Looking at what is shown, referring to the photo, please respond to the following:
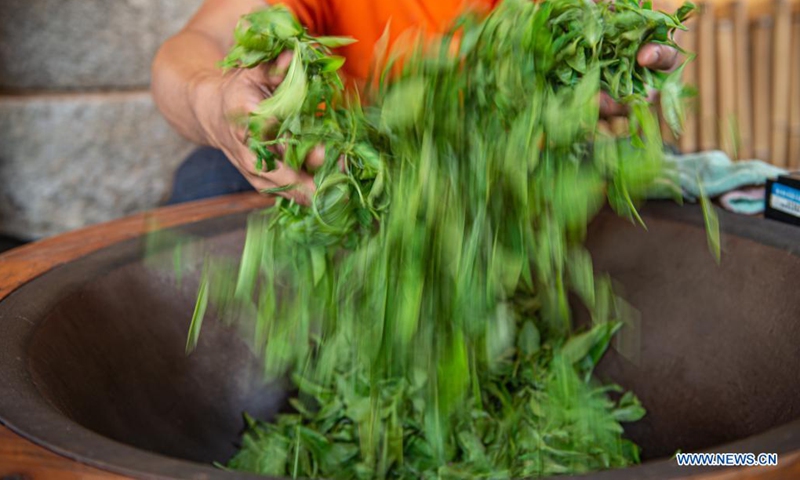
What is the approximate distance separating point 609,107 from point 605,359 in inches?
23.5

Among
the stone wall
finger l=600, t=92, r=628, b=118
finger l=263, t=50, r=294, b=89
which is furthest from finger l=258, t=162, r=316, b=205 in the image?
the stone wall

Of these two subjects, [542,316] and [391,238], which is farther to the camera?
[542,316]

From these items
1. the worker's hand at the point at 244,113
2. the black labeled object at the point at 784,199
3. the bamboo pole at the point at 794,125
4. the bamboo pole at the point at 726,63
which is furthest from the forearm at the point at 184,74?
the bamboo pole at the point at 794,125

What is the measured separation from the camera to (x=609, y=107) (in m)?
0.93

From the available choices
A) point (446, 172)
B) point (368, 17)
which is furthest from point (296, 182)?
point (368, 17)

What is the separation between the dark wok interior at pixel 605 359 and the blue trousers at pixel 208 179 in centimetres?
66

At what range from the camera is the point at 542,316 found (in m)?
1.38

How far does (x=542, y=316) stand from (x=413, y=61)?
0.65 metres

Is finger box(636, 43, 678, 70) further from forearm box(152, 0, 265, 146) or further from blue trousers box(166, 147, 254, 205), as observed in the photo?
blue trousers box(166, 147, 254, 205)

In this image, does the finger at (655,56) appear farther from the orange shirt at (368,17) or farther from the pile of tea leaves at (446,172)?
the orange shirt at (368,17)

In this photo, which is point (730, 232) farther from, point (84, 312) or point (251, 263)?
point (84, 312)

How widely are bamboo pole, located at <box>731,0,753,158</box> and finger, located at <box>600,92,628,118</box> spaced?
8.03ft

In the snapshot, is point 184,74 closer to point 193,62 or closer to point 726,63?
point 193,62

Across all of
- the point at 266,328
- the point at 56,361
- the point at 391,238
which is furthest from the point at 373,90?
the point at 56,361
